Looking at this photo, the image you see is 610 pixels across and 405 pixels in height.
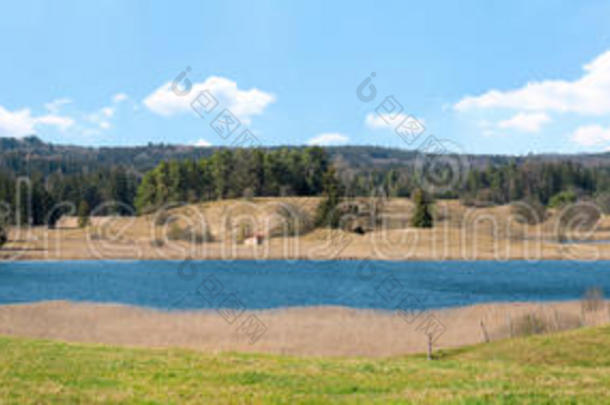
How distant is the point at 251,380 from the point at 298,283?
137 feet

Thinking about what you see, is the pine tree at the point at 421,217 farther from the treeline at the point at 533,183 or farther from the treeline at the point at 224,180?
the treeline at the point at 533,183

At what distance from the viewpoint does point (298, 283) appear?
180 ft

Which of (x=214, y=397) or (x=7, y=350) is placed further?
(x=7, y=350)

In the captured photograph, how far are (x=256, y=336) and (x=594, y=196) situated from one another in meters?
151

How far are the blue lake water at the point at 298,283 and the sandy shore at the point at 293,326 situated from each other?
3797 mm

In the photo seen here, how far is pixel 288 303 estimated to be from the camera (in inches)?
1672

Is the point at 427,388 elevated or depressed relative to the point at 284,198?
depressed

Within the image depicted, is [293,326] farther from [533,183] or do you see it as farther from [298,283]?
[533,183]

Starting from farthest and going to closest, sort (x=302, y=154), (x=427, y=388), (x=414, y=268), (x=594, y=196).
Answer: (x=594, y=196) < (x=302, y=154) < (x=414, y=268) < (x=427, y=388)

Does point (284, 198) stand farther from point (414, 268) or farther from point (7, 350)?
point (7, 350)

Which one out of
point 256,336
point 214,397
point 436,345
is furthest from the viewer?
point 256,336

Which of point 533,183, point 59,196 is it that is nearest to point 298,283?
point 59,196

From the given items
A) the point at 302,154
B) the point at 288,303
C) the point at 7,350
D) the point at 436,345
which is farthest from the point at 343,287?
the point at 302,154

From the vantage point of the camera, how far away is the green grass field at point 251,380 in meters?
10.9
